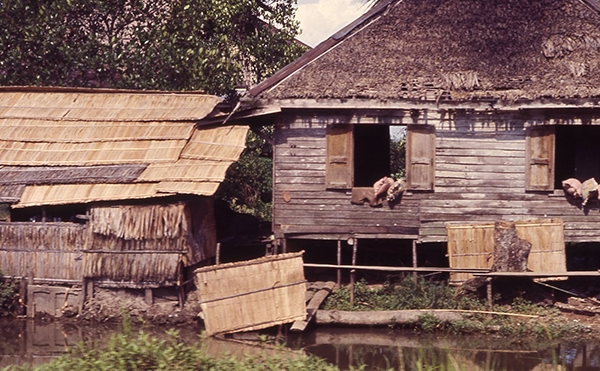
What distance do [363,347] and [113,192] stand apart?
235 inches

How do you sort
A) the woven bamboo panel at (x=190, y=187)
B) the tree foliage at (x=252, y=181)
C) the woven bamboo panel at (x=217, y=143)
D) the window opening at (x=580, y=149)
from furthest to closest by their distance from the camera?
the tree foliage at (x=252, y=181)
the window opening at (x=580, y=149)
the woven bamboo panel at (x=217, y=143)
the woven bamboo panel at (x=190, y=187)

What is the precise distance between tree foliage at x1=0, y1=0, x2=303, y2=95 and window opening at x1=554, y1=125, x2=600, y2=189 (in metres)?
9.64

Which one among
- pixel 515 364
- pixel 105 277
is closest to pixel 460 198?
pixel 515 364

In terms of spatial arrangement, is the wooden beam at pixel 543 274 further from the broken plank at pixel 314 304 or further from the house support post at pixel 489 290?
the broken plank at pixel 314 304

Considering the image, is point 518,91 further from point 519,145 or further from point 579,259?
point 579,259

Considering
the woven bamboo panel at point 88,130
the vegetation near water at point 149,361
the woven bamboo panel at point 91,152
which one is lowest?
the vegetation near water at point 149,361

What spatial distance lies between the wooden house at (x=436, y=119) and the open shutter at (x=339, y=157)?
0.02 m

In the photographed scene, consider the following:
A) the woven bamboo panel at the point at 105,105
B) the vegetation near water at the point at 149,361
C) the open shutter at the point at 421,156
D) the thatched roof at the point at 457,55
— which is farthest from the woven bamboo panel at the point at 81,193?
the vegetation near water at the point at 149,361

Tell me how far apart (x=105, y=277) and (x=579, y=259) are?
1190cm

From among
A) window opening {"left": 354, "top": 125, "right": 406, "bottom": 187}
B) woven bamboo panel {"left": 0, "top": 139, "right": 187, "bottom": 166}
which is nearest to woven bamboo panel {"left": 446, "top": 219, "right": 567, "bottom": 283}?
window opening {"left": 354, "top": 125, "right": 406, "bottom": 187}

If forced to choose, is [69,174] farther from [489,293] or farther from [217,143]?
[489,293]

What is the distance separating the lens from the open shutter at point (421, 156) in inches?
605

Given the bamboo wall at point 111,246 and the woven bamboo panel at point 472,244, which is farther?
Result: the woven bamboo panel at point 472,244

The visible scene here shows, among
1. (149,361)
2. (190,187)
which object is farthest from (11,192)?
(149,361)
